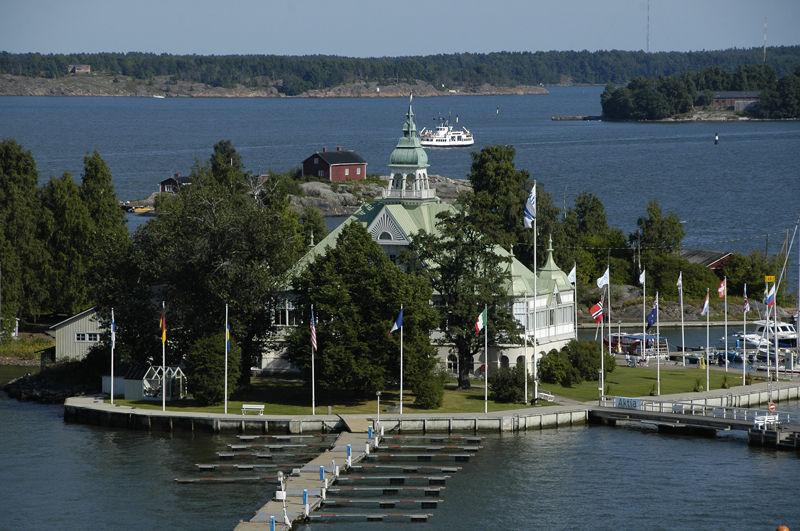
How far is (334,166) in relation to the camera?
18850 cm

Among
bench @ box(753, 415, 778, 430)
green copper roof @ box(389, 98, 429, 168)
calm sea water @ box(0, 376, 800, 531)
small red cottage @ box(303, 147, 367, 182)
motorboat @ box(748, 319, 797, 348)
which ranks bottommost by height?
calm sea water @ box(0, 376, 800, 531)

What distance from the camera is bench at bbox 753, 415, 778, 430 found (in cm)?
6388

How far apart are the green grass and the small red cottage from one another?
11056 cm

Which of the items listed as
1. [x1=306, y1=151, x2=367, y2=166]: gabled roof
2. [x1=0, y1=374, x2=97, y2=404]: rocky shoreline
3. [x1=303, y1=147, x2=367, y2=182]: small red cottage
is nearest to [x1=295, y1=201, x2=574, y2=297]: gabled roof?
[x1=0, y1=374, x2=97, y2=404]: rocky shoreline

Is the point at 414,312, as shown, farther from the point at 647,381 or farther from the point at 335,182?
the point at 335,182

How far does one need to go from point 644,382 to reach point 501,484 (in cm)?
2505

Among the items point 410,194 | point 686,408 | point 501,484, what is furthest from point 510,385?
point 410,194

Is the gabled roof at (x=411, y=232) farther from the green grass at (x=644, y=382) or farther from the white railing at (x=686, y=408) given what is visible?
the white railing at (x=686, y=408)

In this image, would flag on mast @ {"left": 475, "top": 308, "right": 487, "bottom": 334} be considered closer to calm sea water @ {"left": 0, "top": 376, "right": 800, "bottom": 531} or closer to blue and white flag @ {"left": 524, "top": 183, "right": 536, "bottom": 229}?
blue and white flag @ {"left": 524, "top": 183, "right": 536, "bottom": 229}

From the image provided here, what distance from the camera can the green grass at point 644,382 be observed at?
73.3 metres

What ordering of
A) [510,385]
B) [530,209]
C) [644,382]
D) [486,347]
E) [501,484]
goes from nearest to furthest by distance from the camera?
[501,484] → [486,347] → [530,209] → [510,385] → [644,382]

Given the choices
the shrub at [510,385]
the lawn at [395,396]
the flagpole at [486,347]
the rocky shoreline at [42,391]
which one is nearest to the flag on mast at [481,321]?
the flagpole at [486,347]

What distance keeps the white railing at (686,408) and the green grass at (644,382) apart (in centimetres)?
288

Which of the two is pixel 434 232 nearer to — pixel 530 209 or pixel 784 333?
pixel 530 209
